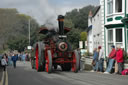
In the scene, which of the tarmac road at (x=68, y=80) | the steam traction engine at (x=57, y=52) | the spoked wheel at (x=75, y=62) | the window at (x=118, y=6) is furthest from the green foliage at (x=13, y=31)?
the tarmac road at (x=68, y=80)

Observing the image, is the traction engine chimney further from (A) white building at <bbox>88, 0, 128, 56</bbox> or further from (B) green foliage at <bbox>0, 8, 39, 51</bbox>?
(B) green foliage at <bbox>0, 8, 39, 51</bbox>

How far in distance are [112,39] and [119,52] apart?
689 cm

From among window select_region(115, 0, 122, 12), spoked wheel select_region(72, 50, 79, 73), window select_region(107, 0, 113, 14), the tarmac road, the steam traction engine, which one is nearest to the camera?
the tarmac road

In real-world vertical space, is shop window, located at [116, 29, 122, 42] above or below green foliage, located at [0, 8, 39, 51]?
below

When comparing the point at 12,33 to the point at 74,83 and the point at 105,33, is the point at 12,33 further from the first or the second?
the point at 74,83

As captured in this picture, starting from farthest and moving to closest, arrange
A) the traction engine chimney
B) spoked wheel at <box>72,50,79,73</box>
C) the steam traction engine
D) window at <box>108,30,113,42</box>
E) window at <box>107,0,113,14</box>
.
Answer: window at <box>108,30,113,42</box> → window at <box>107,0,113,14</box> → the traction engine chimney → the steam traction engine → spoked wheel at <box>72,50,79,73</box>

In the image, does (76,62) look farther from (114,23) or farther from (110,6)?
(110,6)

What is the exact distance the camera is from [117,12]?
23406mm

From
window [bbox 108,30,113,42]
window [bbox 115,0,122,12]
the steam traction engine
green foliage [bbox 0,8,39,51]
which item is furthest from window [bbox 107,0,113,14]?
green foliage [bbox 0,8,39,51]

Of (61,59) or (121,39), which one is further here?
(121,39)

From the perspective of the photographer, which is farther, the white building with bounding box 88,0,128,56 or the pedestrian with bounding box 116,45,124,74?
the white building with bounding box 88,0,128,56

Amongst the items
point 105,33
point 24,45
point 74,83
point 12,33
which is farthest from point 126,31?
point 12,33

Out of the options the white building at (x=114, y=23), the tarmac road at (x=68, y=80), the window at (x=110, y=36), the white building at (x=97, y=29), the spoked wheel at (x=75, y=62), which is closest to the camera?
the tarmac road at (x=68, y=80)

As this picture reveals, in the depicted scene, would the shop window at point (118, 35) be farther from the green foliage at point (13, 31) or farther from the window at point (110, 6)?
the green foliage at point (13, 31)
